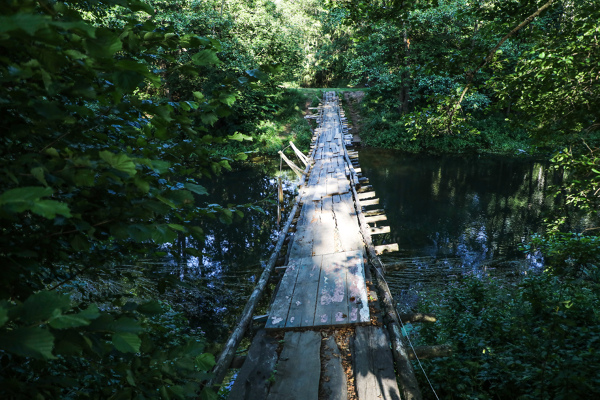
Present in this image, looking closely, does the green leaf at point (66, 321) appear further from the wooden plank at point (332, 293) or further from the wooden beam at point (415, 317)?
the wooden beam at point (415, 317)

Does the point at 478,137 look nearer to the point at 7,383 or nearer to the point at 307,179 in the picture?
the point at 307,179

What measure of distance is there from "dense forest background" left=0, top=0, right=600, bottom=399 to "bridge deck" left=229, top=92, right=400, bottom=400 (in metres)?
0.93

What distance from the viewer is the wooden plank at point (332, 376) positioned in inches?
96.3

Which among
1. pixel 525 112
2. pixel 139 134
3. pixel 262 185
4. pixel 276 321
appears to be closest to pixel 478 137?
pixel 262 185

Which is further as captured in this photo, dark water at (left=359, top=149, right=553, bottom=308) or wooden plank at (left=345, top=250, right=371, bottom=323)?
dark water at (left=359, top=149, right=553, bottom=308)

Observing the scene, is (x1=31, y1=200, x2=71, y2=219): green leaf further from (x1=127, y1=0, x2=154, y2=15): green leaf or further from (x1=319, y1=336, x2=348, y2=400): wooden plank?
(x1=319, y1=336, x2=348, y2=400): wooden plank

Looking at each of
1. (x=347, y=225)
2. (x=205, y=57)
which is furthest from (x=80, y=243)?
(x=347, y=225)

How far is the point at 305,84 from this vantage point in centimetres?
3444

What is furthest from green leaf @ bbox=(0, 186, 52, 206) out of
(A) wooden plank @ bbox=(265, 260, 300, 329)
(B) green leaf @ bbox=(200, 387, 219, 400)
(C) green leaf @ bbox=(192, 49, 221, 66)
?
(A) wooden plank @ bbox=(265, 260, 300, 329)

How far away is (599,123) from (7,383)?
19.1 feet

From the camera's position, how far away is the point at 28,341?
76 cm

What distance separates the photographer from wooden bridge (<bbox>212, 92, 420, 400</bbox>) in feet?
8.23

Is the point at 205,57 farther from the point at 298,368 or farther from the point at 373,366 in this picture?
the point at 373,366

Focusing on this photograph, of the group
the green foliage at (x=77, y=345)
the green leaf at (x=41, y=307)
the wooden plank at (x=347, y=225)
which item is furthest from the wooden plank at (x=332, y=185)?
the green leaf at (x=41, y=307)
